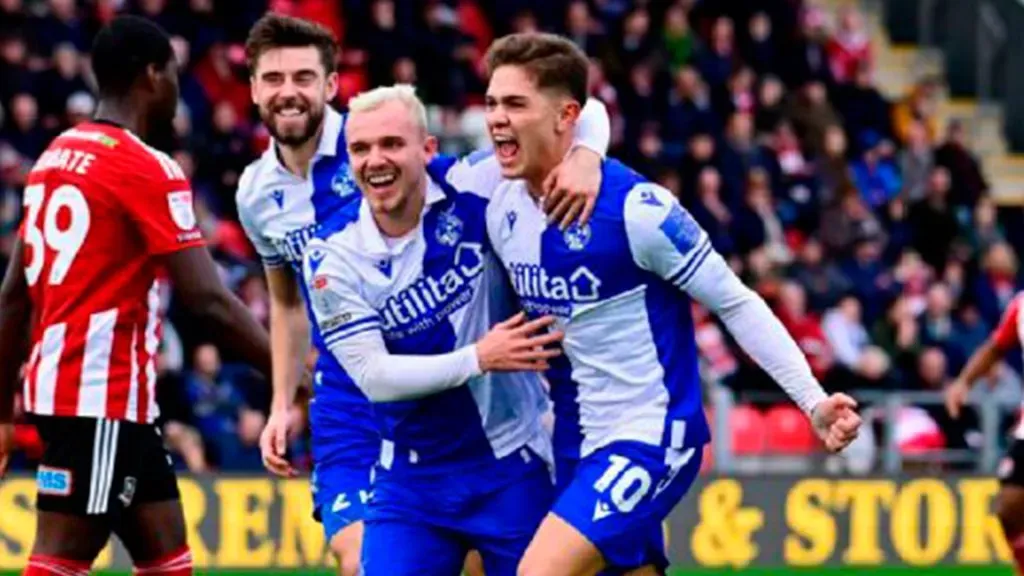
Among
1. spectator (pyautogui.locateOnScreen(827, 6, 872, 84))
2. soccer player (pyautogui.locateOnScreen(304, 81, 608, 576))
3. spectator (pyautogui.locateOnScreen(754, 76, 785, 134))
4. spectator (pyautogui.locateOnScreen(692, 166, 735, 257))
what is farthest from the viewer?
spectator (pyautogui.locateOnScreen(827, 6, 872, 84))

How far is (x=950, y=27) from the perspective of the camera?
2816 centimetres

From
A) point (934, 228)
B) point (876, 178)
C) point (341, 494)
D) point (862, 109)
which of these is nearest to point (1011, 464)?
point (341, 494)

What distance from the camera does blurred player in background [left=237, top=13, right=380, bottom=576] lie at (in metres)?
9.38

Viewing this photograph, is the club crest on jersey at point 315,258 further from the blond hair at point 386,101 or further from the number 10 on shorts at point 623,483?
the number 10 on shorts at point 623,483

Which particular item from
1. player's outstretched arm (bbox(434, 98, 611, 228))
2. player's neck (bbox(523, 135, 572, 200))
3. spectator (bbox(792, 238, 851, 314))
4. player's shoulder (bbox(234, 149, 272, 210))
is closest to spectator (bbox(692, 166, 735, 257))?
spectator (bbox(792, 238, 851, 314))

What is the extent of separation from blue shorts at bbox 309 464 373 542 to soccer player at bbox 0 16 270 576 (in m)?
0.60

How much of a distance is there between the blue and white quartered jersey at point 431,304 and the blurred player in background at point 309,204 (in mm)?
750

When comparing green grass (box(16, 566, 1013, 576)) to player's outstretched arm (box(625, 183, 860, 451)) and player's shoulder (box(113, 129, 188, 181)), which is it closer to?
player's shoulder (box(113, 129, 188, 181))

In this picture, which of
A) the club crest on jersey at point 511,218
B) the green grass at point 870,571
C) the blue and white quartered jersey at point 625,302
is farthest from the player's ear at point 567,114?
the green grass at point 870,571

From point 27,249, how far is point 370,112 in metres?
1.41

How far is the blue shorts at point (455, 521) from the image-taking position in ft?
A: 28.1

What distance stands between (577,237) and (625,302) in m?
0.25

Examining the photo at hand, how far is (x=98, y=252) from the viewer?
8891mm

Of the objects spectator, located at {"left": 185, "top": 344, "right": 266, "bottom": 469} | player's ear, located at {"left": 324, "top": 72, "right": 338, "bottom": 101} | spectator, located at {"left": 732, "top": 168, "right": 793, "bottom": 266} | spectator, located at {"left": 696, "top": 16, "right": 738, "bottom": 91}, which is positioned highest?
spectator, located at {"left": 696, "top": 16, "right": 738, "bottom": 91}
